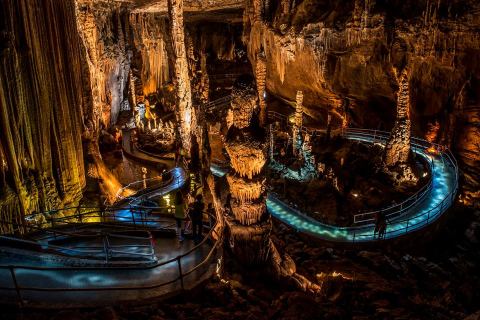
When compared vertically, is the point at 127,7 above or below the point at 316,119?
above

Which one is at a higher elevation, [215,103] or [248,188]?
[248,188]

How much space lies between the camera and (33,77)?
8672 mm

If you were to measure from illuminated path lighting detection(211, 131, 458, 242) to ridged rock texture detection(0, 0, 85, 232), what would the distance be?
20.6ft

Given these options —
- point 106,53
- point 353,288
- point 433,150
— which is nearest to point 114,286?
point 353,288

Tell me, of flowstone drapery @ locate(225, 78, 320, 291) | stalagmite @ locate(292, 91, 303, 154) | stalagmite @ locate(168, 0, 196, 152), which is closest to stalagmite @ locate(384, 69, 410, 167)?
stalagmite @ locate(292, 91, 303, 154)

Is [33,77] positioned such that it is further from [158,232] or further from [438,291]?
[438,291]

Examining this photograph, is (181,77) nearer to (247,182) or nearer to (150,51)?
(150,51)

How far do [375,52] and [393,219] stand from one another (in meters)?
7.04

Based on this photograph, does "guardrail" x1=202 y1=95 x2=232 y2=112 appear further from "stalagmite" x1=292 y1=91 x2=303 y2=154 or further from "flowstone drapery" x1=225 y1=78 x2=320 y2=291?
"flowstone drapery" x1=225 y1=78 x2=320 y2=291

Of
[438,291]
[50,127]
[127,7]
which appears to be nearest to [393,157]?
[438,291]

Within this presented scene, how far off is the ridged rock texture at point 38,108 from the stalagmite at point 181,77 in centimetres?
382

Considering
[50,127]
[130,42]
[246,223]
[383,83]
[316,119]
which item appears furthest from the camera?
[316,119]

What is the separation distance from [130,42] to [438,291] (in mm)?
17202

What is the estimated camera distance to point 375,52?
1481cm
